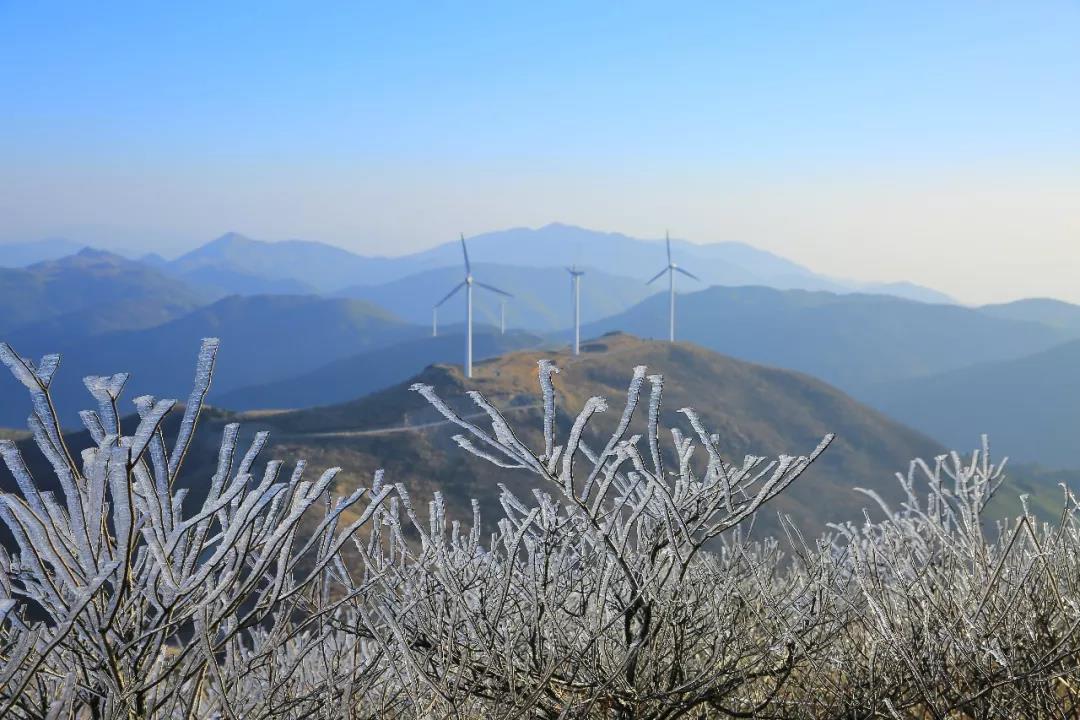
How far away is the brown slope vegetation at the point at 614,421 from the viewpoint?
294 ft

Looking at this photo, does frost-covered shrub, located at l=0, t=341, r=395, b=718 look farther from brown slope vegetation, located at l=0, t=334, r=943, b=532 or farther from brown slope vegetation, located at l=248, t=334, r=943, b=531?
brown slope vegetation, located at l=248, t=334, r=943, b=531

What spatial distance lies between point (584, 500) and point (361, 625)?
2.69 m

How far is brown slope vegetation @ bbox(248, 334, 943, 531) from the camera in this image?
89.5 metres

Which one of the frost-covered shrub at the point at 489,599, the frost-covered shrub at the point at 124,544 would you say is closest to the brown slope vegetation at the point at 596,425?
the frost-covered shrub at the point at 489,599

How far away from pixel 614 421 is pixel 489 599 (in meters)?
95.2

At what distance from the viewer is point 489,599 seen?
6.73 meters

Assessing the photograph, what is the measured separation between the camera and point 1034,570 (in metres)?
6.95

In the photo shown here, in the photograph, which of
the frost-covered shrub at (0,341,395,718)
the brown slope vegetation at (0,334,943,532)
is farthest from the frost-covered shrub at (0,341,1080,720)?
the brown slope vegetation at (0,334,943,532)

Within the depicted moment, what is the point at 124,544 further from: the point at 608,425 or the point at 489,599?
the point at 608,425

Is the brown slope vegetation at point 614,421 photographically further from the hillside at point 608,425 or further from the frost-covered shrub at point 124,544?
the frost-covered shrub at point 124,544

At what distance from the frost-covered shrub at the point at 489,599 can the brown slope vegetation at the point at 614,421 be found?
2925 inches

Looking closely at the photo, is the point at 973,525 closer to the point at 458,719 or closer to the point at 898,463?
the point at 458,719

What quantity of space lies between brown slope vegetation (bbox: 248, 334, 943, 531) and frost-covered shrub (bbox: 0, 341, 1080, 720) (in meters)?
74.3

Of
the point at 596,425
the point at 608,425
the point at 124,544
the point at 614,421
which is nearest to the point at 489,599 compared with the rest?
the point at 124,544
